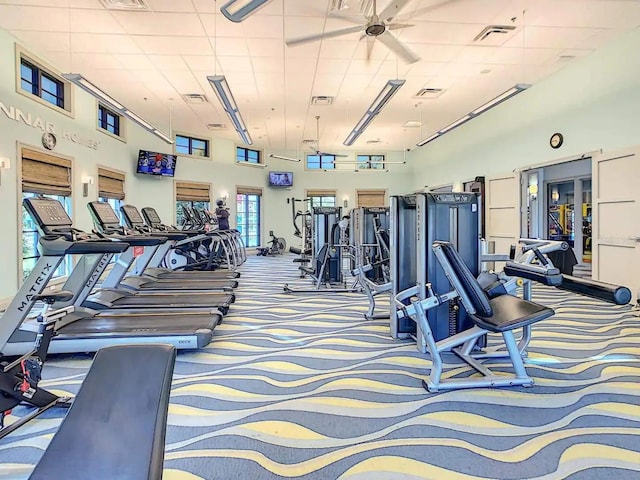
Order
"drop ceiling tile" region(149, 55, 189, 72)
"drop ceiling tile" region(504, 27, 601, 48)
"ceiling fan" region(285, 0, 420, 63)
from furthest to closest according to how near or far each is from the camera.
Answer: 1. "drop ceiling tile" region(149, 55, 189, 72)
2. "drop ceiling tile" region(504, 27, 601, 48)
3. "ceiling fan" region(285, 0, 420, 63)

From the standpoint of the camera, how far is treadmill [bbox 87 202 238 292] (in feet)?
15.5

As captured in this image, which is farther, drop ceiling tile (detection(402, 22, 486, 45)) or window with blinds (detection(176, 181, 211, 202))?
window with blinds (detection(176, 181, 211, 202))

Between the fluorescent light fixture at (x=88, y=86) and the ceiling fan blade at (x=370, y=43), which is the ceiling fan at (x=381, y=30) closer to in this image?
the ceiling fan blade at (x=370, y=43)

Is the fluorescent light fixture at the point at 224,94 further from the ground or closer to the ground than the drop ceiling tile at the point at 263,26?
closer to the ground

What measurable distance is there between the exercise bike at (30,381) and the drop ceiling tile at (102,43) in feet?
15.9

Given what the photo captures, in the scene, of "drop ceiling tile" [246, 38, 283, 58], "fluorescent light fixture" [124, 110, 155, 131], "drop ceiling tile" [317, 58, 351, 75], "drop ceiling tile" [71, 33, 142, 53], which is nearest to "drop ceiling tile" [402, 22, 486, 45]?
"drop ceiling tile" [317, 58, 351, 75]

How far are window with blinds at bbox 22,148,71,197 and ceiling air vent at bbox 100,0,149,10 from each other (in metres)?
2.73

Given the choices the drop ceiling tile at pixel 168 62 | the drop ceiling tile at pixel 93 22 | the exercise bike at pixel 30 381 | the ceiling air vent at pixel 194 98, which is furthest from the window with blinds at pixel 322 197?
the exercise bike at pixel 30 381

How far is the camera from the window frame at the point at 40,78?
615 cm

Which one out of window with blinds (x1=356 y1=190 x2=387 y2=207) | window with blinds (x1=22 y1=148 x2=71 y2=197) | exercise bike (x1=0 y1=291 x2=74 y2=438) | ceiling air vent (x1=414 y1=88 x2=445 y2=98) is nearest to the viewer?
exercise bike (x1=0 y1=291 x2=74 y2=438)

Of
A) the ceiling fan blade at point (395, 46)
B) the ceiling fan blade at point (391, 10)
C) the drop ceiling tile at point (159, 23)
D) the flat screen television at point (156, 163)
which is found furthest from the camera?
the flat screen television at point (156, 163)

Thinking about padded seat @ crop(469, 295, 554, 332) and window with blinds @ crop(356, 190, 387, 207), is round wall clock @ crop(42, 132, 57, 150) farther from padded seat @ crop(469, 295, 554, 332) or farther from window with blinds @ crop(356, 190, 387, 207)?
window with blinds @ crop(356, 190, 387, 207)

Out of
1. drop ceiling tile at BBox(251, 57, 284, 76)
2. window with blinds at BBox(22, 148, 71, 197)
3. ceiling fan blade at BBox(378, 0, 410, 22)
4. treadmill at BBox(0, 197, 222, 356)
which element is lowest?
treadmill at BBox(0, 197, 222, 356)

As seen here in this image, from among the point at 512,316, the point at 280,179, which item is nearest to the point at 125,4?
the point at 512,316
